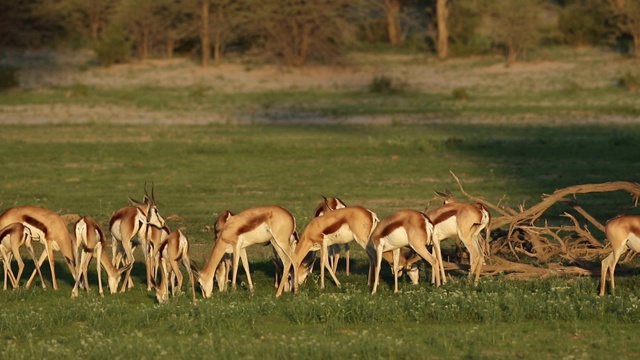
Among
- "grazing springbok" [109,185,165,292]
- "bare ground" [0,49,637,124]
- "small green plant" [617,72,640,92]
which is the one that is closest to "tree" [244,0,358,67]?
"bare ground" [0,49,637,124]

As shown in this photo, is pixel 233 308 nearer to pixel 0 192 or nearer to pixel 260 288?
pixel 260 288

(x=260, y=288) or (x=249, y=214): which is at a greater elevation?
(x=249, y=214)

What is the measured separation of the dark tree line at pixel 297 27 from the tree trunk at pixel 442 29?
0.13ft

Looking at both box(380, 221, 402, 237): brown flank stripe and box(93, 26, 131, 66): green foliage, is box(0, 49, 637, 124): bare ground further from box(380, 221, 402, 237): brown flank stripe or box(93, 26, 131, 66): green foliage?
box(380, 221, 402, 237): brown flank stripe

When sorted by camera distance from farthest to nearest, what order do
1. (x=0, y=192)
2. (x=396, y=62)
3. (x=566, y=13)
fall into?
(x=566, y=13)
(x=396, y=62)
(x=0, y=192)

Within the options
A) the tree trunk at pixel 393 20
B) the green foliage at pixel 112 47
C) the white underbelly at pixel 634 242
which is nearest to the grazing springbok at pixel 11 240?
the white underbelly at pixel 634 242

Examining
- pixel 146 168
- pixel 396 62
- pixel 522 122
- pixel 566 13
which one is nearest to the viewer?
pixel 146 168

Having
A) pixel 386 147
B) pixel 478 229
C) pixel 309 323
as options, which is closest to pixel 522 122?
pixel 386 147

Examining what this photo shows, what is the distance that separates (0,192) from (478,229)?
11486mm

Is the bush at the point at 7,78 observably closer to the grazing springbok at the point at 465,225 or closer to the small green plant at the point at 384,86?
the small green plant at the point at 384,86

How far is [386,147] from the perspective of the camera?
27.9 m

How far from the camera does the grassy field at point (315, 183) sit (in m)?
10.2

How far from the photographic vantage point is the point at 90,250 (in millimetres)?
12586

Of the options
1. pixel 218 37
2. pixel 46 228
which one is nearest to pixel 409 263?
pixel 46 228
